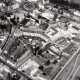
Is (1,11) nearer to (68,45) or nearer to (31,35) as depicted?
(31,35)

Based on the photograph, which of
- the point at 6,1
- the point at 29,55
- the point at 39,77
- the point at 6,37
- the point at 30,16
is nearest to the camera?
the point at 39,77

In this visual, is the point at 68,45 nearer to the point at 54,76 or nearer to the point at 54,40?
the point at 54,40

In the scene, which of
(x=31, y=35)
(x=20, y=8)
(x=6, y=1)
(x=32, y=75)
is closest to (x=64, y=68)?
(x=32, y=75)

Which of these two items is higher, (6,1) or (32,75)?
(6,1)

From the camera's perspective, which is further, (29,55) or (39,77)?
(29,55)

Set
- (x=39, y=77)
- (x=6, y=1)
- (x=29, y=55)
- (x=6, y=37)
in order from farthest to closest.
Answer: (x=6, y=1) < (x=6, y=37) < (x=29, y=55) < (x=39, y=77)

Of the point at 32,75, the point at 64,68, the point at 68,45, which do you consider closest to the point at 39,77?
the point at 32,75
